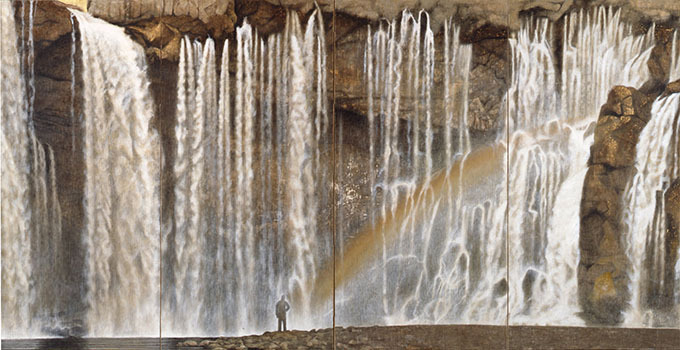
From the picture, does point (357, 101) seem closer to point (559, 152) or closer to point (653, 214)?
point (559, 152)

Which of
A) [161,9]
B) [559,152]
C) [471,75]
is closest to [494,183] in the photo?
[559,152]

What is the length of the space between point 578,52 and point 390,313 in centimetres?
263

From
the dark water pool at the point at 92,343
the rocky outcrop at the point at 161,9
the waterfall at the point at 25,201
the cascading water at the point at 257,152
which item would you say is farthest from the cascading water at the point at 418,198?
the waterfall at the point at 25,201

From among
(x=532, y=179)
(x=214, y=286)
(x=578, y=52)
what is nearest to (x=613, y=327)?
(x=532, y=179)

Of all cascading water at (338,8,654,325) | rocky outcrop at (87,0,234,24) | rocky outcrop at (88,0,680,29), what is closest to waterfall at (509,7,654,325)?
cascading water at (338,8,654,325)

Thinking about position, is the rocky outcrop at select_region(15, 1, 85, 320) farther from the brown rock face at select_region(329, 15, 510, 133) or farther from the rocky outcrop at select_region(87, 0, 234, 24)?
the brown rock face at select_region(329, 15, 510, 133)

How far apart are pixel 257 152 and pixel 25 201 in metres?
1.95

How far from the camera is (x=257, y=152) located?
6156mm

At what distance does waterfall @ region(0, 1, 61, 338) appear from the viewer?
6.16 m

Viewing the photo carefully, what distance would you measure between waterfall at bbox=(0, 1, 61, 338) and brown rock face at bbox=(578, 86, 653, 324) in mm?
4350

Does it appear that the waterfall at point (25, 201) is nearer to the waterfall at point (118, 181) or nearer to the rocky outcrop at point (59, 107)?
the rocky outcrop at point (59, 107)

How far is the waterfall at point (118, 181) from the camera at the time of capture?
6168 millimetres

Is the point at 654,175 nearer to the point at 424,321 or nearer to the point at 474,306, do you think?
the point at 474,306

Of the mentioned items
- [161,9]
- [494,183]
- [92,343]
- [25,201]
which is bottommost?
[92,343]
